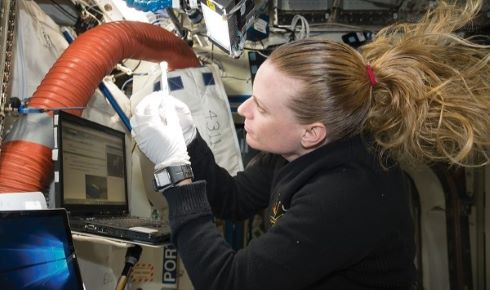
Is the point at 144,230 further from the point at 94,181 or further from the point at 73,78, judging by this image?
the point at 73,78

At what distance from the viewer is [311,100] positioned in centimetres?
108

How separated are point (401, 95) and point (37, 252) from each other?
1030 millimetres

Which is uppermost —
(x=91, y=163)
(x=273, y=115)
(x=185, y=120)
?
(x=273, y=115)

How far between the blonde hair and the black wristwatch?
0.37m

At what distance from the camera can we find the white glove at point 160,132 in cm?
124

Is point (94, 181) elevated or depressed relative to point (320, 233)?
depressed

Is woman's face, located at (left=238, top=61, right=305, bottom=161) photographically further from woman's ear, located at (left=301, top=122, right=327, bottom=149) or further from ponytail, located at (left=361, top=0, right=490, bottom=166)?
ponytail, located at (left=361, top=0, right=490, bottom=166)

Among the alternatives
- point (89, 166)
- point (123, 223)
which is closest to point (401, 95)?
point (123, 223)

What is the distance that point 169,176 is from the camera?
1.16 m

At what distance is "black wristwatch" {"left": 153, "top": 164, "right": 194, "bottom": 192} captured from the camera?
1154 millimetres

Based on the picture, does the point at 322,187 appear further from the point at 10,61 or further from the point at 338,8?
the point at 338,8

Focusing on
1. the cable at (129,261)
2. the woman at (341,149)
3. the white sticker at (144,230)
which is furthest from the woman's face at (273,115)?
the cable at (129,261)

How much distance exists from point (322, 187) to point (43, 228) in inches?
27.8

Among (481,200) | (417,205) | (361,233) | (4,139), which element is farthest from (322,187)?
(481,200)
